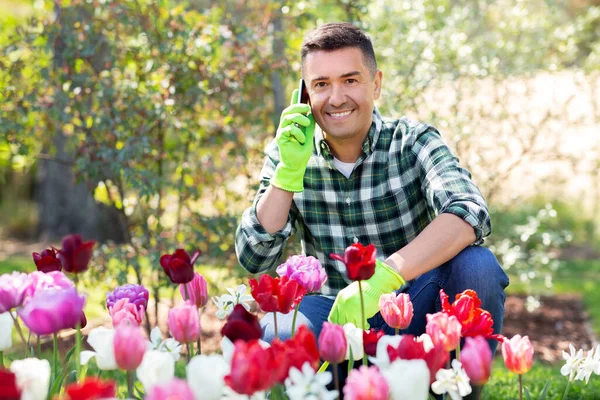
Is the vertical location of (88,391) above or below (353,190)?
below

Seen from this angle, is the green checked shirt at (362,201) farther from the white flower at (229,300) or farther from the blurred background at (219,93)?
the blurred background at (219,93)

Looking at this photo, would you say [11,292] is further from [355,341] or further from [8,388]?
[355,341]

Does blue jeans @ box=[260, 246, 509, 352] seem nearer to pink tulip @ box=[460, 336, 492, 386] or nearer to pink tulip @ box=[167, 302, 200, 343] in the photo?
pink tulip @ box=[167, 302, 200, 343]

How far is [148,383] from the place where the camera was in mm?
1528

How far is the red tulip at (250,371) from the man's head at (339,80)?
1.47 m

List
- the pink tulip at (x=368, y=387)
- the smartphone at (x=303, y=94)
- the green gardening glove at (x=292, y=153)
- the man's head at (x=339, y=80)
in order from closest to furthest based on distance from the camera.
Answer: the pink tulip at (x=368, y=387), the green gardening glove at (x=292, y=153), the man's head at (x=339, y=80), the smartphone at (x=303, y=94)

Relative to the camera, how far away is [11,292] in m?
1.69

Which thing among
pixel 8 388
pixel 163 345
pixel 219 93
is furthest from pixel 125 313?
pixel 219 93

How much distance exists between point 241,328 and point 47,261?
0.66m

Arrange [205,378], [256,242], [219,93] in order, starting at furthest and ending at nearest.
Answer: [219,93] → [256,242] → [205,378]

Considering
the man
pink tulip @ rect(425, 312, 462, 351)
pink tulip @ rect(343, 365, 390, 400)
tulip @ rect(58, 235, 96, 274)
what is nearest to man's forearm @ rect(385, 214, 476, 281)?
the man

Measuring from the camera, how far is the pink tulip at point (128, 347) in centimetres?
151

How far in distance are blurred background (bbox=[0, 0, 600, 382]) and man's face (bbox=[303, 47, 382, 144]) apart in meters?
0.95

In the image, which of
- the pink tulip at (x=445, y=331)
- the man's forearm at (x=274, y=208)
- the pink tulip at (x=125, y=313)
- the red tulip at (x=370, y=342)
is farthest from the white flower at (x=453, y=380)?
the man's forearm at (x=274, y=208)
